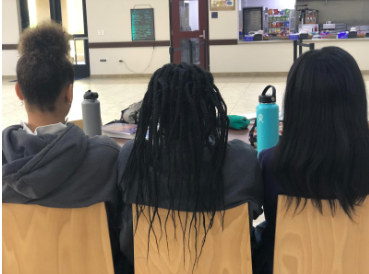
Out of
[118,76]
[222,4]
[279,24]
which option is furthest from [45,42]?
[118,76]

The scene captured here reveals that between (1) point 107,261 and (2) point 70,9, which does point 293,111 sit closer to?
(1) point 107,261

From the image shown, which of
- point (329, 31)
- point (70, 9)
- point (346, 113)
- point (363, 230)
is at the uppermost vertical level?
point (70, 9)

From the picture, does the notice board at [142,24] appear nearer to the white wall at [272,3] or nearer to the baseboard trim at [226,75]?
the baseboard trim at [226,75]

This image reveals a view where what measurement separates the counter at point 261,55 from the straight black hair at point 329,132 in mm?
7964

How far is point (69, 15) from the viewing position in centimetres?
952

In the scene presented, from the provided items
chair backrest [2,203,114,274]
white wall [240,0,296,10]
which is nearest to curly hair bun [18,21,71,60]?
chair backrest [2,203,114,274]

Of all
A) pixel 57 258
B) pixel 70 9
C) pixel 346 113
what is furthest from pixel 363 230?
pixel 70 9

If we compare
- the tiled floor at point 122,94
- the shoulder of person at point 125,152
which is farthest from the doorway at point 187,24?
the shoulder of person at point 125,152

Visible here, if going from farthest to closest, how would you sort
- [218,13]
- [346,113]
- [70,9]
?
[70,9] → [218,13] → [346,113]

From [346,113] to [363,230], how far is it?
0.30 metres

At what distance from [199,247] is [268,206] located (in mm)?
274

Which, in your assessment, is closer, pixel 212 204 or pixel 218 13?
pixel 212 204

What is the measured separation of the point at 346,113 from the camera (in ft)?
3.17

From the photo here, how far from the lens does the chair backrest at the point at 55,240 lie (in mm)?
1004
